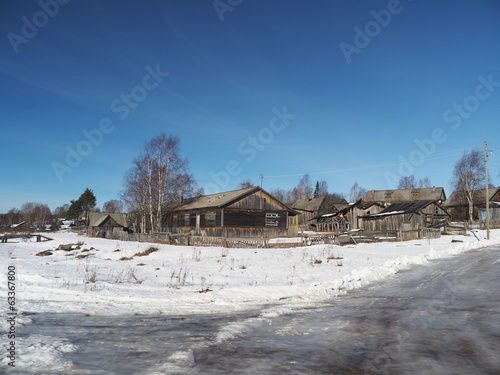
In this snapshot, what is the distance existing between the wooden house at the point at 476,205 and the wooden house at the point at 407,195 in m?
8.69

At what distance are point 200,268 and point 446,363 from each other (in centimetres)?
1081

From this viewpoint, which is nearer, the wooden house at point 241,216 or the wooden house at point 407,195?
the wooden house at point 241,216

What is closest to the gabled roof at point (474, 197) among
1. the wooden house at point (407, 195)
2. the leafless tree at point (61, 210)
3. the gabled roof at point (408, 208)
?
the wooden house at point (407, 195)

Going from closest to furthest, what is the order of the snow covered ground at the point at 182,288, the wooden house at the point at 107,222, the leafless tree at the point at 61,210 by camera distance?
1. the snow covered ground at the point at 182,288
2. the wooden house at the point at 107,222
3. the leafless tree at the point at 61,210

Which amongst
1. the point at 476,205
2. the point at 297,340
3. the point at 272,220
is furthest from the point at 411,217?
the point at 297,340

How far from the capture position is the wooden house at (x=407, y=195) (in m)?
76.2

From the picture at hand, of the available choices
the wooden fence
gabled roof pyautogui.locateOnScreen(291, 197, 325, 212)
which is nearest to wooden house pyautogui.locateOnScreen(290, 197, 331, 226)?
gabled roof pyautogui.locateOnScreen(291, 197, 325, 212)

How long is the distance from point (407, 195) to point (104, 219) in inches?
2661

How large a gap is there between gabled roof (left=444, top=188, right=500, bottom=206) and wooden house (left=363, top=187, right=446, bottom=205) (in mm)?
8558

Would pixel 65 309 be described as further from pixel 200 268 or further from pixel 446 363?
pixel 200 268

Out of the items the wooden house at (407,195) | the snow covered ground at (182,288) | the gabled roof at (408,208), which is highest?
the wooden house at (407,195)

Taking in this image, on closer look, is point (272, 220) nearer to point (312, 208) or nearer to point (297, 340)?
point (297, 340)

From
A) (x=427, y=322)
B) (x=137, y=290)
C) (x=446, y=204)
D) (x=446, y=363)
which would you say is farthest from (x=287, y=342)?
(x=446, y=204)

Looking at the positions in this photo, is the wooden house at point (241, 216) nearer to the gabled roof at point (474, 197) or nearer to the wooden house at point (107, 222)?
the wooden house at point (107, 222)
